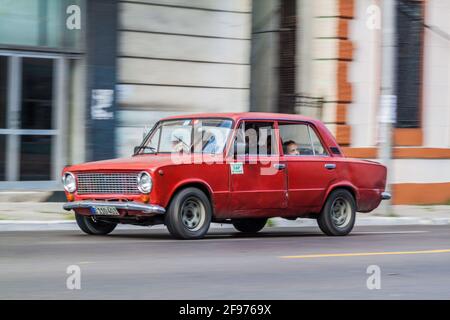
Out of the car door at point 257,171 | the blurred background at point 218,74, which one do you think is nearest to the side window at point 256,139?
the car door at point 257,171

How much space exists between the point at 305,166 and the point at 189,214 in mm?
2036

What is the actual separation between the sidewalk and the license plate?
2631 mm

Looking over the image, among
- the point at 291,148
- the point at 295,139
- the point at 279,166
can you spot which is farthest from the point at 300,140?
the point at 279,166

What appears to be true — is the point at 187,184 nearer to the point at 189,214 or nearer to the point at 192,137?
the point at 189,214

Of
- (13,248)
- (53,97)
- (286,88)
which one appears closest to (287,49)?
(286,88)

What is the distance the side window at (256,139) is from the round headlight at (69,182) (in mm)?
2185

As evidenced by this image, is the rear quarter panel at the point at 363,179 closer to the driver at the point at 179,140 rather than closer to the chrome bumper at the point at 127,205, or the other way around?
the driver at the point at 179,140

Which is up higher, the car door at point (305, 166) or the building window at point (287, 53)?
the building window at point (287, 53)

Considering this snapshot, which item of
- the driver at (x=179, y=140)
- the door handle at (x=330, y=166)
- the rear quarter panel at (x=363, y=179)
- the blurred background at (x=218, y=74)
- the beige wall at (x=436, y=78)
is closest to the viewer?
the driver at (x=179, y=140)

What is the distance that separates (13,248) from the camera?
10.5 metres

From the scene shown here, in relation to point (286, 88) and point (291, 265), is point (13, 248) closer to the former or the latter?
point (291, 265)

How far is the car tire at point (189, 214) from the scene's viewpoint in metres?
11.2

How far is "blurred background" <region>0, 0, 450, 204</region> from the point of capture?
17.0m
